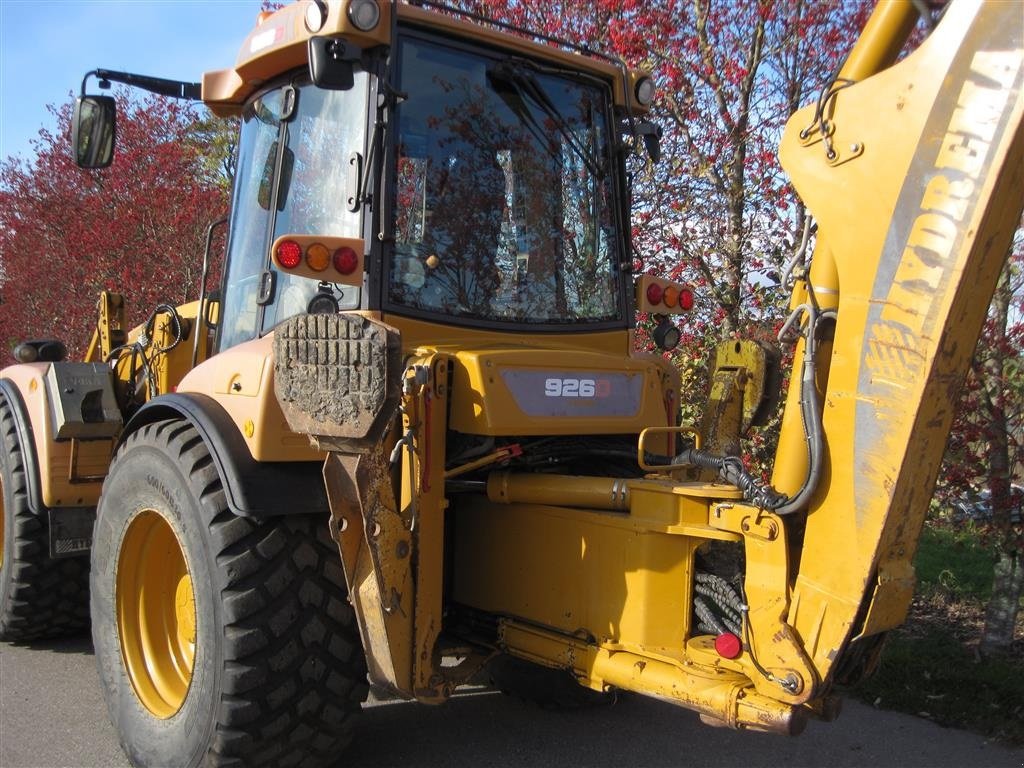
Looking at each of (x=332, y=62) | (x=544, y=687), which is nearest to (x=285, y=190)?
(x=332, y=62)

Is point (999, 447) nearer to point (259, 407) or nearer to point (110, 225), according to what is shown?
point (259, 407)

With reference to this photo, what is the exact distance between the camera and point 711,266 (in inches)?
259

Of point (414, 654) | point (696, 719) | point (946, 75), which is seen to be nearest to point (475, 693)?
point (696, 719)

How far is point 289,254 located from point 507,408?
85 centimetres

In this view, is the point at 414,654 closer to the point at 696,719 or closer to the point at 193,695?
the point at 193,695

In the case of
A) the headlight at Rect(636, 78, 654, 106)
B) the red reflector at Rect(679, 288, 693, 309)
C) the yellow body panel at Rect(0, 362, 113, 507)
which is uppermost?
the headlight at Rect(636, 78, 654, 106)

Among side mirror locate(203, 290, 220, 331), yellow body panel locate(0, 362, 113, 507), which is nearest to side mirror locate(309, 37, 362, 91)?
side mirror locate(203, 290, 220, 331)

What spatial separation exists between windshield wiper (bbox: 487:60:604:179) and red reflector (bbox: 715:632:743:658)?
6.65 feet

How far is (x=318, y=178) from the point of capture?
3566 mm

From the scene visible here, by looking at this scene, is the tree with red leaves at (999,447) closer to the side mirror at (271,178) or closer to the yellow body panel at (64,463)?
the side mirror at (271,178)

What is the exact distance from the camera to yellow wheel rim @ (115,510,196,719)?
3.81 metres

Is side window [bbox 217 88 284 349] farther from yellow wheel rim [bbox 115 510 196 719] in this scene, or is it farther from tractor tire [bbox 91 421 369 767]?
yellow wheel rim [bbox 115 510 196 719]

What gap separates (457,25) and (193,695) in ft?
8.35

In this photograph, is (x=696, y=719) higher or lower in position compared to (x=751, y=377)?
lower
